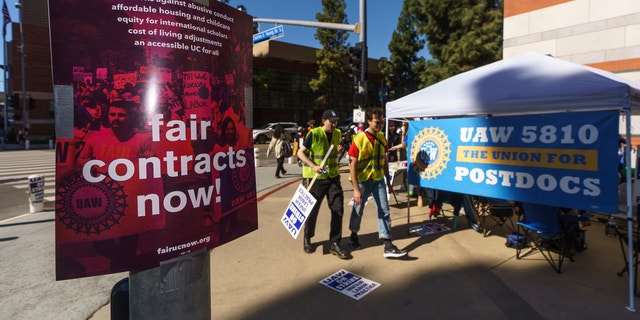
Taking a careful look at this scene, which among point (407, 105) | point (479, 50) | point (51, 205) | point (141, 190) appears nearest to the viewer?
point (141, 190)

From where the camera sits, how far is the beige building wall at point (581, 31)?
9.08 metres

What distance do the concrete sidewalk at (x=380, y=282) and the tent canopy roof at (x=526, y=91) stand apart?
1.89 m

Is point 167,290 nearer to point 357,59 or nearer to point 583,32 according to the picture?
point 357,59

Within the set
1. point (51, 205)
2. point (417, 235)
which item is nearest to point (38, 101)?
point (51, 205)

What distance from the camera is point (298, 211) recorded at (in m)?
4.06

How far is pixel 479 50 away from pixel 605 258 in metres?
19.6

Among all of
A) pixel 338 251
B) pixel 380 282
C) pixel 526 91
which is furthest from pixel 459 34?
pixel 380 282

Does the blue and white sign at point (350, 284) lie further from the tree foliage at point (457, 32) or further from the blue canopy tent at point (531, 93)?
the tree foliage at point (457, 32)

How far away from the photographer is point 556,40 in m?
10.6

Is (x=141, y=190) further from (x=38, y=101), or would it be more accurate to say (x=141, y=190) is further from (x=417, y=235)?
(x=38, y=101)

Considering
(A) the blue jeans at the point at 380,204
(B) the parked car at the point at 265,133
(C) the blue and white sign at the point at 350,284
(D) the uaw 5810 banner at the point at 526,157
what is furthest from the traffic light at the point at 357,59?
(B) the parked car at the point at 265,133

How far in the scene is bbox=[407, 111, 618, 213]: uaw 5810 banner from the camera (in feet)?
11.9

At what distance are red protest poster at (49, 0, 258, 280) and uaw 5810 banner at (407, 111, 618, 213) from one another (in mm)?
3791

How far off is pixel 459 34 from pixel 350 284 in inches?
934
